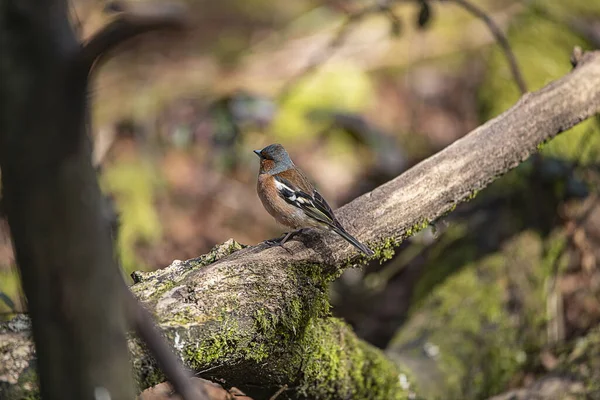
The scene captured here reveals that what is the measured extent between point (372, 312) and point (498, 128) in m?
3.04

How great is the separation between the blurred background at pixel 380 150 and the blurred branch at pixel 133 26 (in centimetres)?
6

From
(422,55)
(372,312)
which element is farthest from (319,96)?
(372,312)

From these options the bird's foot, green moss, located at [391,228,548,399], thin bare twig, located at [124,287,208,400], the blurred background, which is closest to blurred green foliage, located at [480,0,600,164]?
the blurred background

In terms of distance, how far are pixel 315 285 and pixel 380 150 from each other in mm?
4920

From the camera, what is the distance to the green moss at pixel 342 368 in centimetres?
323

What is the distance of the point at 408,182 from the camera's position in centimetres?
357

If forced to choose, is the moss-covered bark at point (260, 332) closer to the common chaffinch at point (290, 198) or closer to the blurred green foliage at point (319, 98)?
the common chaffinch at point (290, 198)

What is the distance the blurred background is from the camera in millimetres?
5086

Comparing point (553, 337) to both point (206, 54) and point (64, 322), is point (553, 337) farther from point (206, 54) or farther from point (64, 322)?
point (206, 54)

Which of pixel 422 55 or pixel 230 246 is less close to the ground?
pixel 422 55

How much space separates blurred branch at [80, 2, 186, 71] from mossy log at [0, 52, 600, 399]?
1.32 meters

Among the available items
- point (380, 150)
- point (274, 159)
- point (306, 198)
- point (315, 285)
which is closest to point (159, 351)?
point (315, 285)

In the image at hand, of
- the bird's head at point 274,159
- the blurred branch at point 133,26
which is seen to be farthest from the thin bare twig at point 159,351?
the bird's head at point 274,159

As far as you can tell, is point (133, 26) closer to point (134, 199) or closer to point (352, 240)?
point (352, 240)
